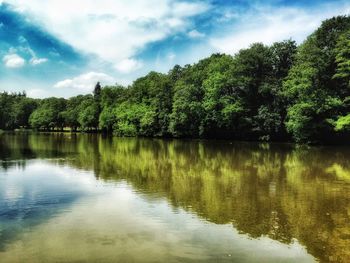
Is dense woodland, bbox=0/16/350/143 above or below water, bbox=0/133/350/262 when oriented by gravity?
above

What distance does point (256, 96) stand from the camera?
73.2m

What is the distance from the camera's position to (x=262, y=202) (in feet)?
61.2

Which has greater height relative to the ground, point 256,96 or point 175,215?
point 256,96

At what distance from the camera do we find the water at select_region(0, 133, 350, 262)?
11664mm

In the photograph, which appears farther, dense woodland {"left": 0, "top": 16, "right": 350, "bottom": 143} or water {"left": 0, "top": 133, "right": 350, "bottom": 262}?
dense woodland {"left": 0, "top": 16, "right": 350, "bottom": 143}

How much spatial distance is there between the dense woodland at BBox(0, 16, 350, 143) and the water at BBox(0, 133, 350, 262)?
29.0 metres

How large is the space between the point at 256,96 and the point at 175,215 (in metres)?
59.9

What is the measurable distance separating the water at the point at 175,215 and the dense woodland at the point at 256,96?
Answer: 95.1 ft

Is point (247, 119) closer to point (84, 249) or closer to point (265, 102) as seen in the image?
point (265, 102)

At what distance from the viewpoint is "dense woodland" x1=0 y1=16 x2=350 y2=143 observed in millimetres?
56219

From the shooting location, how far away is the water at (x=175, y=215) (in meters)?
11.7

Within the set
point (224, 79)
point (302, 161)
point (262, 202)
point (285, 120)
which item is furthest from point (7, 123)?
point (262, 202)

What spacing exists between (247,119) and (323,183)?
4669 cm

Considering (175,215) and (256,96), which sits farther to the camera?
(256,96)
